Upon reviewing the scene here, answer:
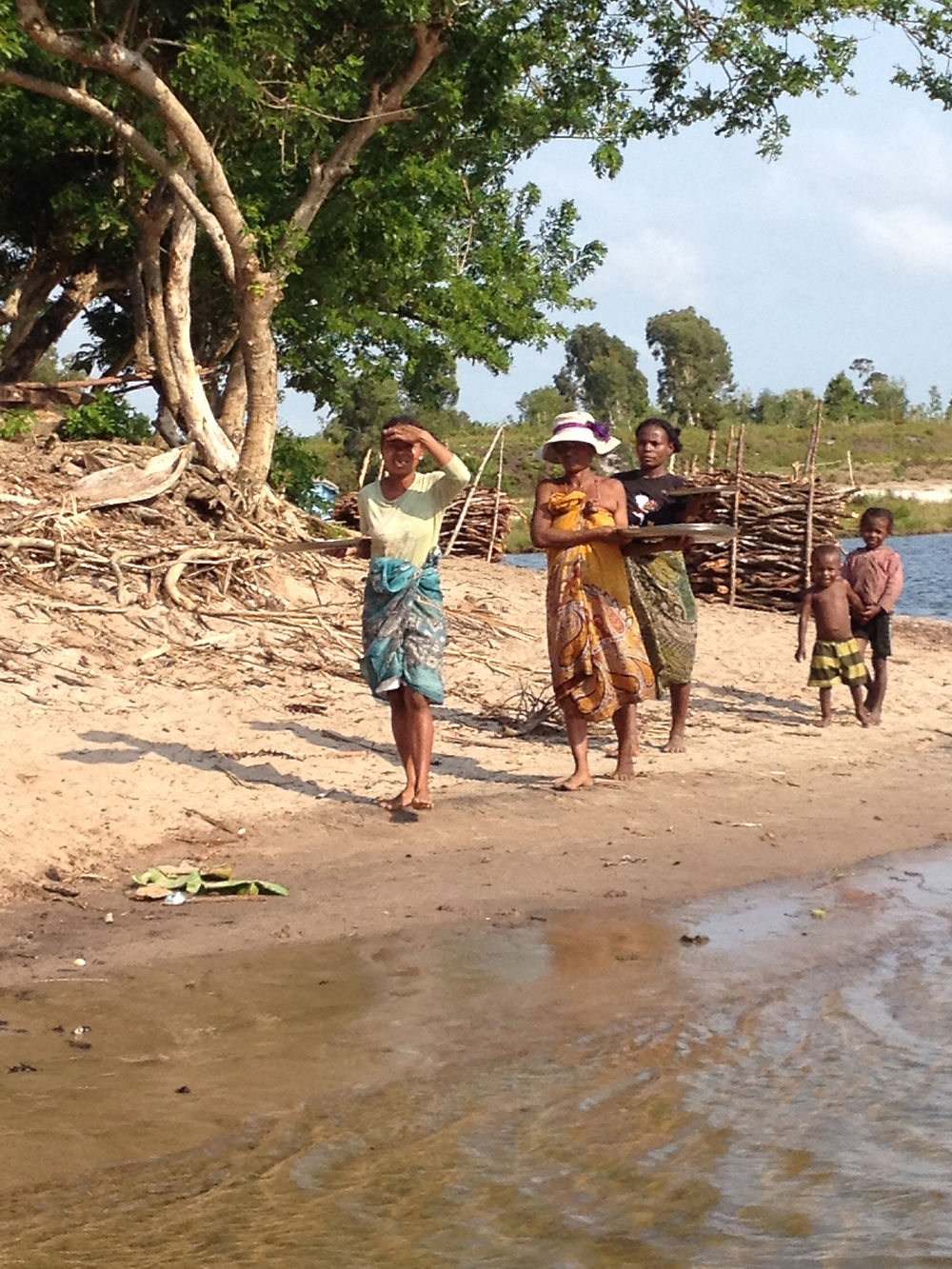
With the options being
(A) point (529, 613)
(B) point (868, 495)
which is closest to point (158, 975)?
(A) point (529, 613)

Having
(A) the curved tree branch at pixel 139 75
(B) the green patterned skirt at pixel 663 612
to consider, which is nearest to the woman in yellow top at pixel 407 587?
(B) the green patterned skirt at pixel 663 612

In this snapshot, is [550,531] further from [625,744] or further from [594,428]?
[625,744]

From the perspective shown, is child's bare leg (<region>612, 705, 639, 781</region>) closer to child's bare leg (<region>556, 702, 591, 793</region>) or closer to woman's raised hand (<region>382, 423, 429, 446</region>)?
child's bare leg (<region>556, 702, 591, 793</region>)

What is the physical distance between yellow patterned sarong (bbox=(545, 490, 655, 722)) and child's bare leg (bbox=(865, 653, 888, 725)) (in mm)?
2964

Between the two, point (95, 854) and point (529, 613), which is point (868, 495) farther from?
point (95, 854)

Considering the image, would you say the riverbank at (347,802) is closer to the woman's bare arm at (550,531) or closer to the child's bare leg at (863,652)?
the child's bare leg at (863,652)

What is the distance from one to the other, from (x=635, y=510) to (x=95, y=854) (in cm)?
305

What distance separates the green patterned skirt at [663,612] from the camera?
777 centimetres

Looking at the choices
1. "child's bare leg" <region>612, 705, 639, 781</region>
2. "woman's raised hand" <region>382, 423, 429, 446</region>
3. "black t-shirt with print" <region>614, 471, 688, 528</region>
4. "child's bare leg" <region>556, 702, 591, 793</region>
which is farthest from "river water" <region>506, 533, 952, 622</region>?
"woman's raised hand" <region>382, 423, 429, 446</region>

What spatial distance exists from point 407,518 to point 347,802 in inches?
48.5

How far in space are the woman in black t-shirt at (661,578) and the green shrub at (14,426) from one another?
5821mm

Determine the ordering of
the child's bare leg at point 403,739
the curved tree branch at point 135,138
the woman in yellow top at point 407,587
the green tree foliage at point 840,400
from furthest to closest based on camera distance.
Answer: the green tree foliage at point 840,400, the curved tree branch at point 135,138, the child's bare leg at point 403,739, the woman in yellow top at point 407,587

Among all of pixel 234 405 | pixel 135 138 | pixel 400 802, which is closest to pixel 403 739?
pixel 400 802

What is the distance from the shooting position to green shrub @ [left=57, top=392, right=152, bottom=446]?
12688 mm
